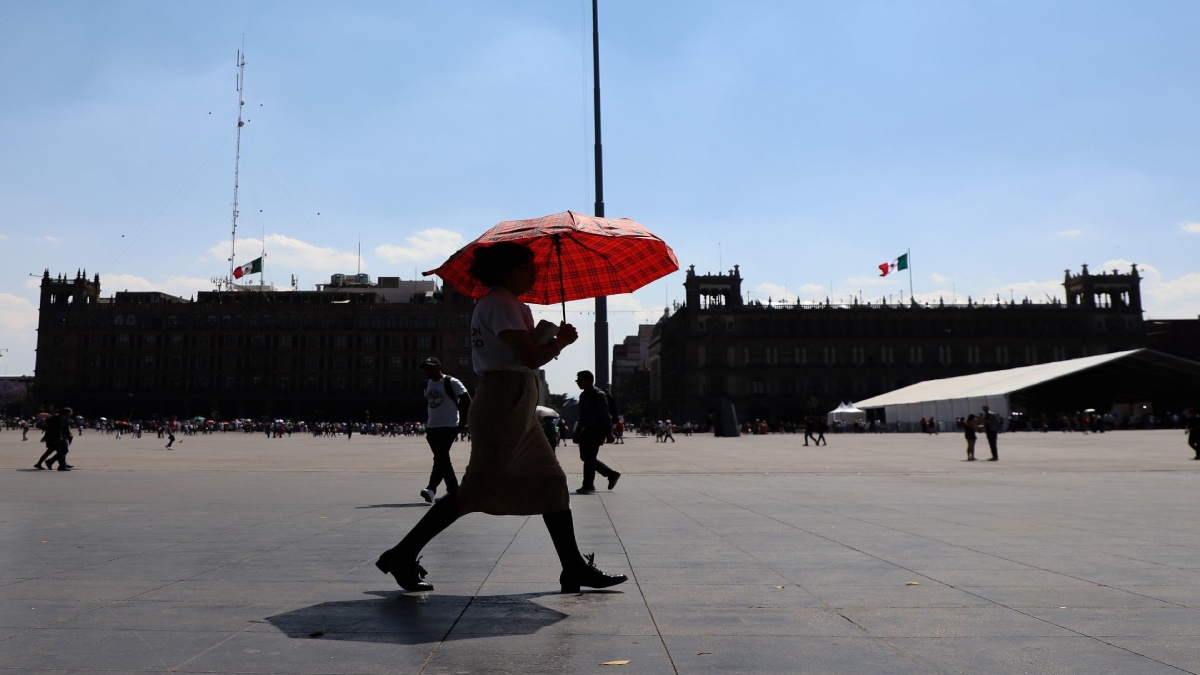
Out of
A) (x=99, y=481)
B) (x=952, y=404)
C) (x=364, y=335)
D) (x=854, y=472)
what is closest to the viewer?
(x=99, y=481)

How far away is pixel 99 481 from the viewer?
1330 cm

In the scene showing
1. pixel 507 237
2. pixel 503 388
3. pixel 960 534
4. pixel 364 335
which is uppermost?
pixel 364 335

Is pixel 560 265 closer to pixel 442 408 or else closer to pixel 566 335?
pixel 566 335

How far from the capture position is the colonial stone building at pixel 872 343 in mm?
93688

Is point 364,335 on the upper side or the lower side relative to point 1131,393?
upper

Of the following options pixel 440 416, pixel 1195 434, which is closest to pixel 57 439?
pixel 440 416

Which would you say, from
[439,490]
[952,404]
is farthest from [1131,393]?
[439,490]

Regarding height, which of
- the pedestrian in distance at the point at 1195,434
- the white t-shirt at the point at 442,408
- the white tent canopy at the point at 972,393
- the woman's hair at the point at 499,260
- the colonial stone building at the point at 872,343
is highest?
the colonial stone building at the point at 872,343

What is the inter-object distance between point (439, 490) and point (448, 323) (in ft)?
284

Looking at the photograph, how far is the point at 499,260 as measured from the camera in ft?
14.2

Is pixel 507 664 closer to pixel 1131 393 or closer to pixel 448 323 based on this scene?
pixel 1131 393

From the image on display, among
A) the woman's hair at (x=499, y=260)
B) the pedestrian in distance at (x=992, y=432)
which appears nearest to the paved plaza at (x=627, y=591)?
the woman's hair at (x=499, y=260)

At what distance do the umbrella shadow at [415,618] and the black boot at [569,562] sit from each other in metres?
0.18

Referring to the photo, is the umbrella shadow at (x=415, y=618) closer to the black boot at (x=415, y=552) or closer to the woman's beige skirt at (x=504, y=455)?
the black boot at (x=415, y=552)
